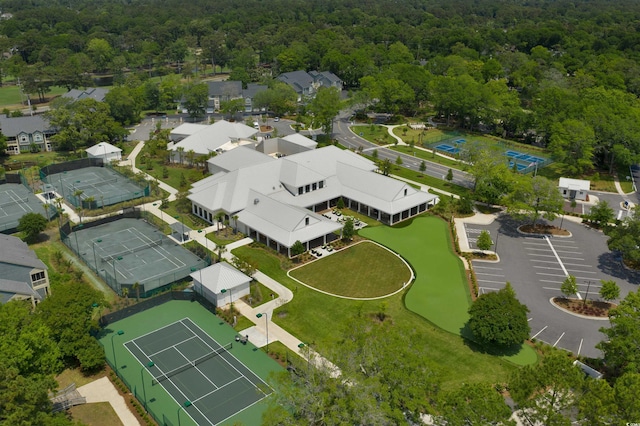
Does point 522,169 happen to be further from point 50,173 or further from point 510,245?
point 50,173

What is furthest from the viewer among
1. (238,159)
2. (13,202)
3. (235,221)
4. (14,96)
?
(14,96)

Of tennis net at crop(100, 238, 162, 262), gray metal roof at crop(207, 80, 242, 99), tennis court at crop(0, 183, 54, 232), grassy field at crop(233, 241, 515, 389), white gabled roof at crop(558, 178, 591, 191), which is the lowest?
grassy field at crop(233, 241, 515, 389)

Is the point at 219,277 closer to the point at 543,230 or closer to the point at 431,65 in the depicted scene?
the point at 543,230

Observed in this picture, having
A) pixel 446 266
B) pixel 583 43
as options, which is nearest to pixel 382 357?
pixel 446 266

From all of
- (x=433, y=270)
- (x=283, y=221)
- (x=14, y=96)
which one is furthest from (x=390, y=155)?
(x=14, y=96)

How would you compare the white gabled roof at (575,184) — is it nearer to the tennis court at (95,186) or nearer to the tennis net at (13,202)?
the tennis court at (95,186)

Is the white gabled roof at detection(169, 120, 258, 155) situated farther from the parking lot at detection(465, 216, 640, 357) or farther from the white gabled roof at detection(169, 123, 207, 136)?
the parking lot at detection(465, 216, 640, 357)

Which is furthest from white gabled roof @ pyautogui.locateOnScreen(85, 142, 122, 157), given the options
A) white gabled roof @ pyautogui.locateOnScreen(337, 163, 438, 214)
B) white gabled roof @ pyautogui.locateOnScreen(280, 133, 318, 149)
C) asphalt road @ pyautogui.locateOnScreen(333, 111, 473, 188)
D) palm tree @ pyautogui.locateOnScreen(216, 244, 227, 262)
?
asphalt road @ pyautogui.locateOnScreen(333, 111, 473, 188)
